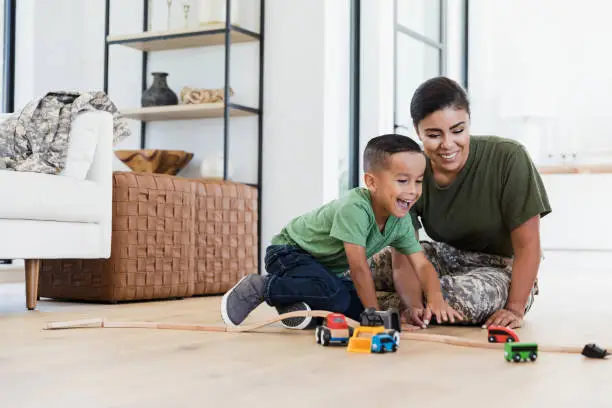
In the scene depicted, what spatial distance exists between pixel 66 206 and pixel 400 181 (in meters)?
1.16

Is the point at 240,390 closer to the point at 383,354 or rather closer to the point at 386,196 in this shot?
the point at 383,354

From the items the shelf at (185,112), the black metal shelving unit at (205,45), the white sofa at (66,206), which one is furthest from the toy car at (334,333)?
the shelf at (185,112)

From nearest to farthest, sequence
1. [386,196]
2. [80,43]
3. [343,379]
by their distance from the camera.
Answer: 1. [343,379]
2. [386,196]
3. [80,43]

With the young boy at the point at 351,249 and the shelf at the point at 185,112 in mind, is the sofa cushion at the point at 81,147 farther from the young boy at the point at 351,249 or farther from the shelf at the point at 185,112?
the shelf at the point at 185,112

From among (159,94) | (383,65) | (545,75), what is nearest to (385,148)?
(159,94)

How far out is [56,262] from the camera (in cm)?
302

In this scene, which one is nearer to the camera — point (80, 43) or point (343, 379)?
point (343, 379)

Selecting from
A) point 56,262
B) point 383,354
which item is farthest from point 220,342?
point 56,262

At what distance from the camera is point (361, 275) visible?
1.96 m

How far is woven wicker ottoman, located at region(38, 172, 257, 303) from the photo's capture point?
2.91m

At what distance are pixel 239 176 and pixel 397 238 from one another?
2381mm

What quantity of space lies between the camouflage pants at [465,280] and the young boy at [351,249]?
7cm

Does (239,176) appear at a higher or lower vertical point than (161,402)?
higher

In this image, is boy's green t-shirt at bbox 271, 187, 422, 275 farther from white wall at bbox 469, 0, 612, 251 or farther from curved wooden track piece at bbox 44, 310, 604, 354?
white wall at bbox 469, 0, 612, 251
